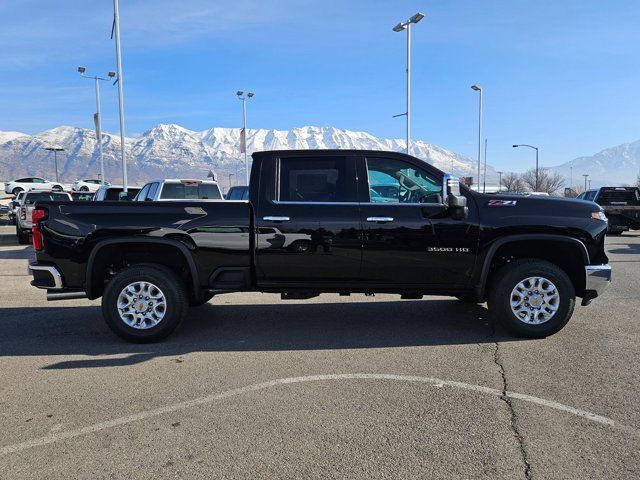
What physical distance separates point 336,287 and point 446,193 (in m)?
1.54

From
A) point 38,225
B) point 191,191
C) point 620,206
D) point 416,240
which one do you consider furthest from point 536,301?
point 620,206

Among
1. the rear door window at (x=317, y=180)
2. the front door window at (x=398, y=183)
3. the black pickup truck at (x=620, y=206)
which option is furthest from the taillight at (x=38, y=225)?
the black pickup truck at (x=620, y=206)

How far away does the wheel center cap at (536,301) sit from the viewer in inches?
220

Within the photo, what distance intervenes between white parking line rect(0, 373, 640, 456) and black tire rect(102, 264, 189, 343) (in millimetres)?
1629

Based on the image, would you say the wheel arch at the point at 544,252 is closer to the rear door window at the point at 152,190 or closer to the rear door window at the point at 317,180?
the rear door window at the point at 317,180

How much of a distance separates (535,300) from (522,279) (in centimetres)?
27

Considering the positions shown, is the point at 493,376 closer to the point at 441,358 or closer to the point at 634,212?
the point at 441,358

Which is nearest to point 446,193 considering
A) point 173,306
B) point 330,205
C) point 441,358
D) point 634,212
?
point 330,205

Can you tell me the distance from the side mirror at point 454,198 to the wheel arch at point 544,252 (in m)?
0.50

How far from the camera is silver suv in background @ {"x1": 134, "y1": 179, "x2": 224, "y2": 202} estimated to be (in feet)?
40.9

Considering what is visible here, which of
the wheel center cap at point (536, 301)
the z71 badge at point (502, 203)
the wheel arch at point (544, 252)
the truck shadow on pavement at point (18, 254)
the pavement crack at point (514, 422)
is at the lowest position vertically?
the pavement crack at point (514, 422)

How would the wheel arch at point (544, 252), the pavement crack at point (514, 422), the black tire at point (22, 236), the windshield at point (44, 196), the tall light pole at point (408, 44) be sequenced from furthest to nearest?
the tall light pole at point (408, 44) < the windshield at point (44, 196) < the black tire at point (22, 236) < the wheel arch at point (544, 252) < the pavement crack at point (514, 422)

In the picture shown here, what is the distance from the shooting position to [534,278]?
5.57 metres

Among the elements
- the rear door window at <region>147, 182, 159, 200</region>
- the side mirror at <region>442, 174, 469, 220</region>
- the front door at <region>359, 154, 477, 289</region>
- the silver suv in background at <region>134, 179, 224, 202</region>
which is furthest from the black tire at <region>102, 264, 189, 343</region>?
the rear door window at <region>147, 182, 159, 200</region>
